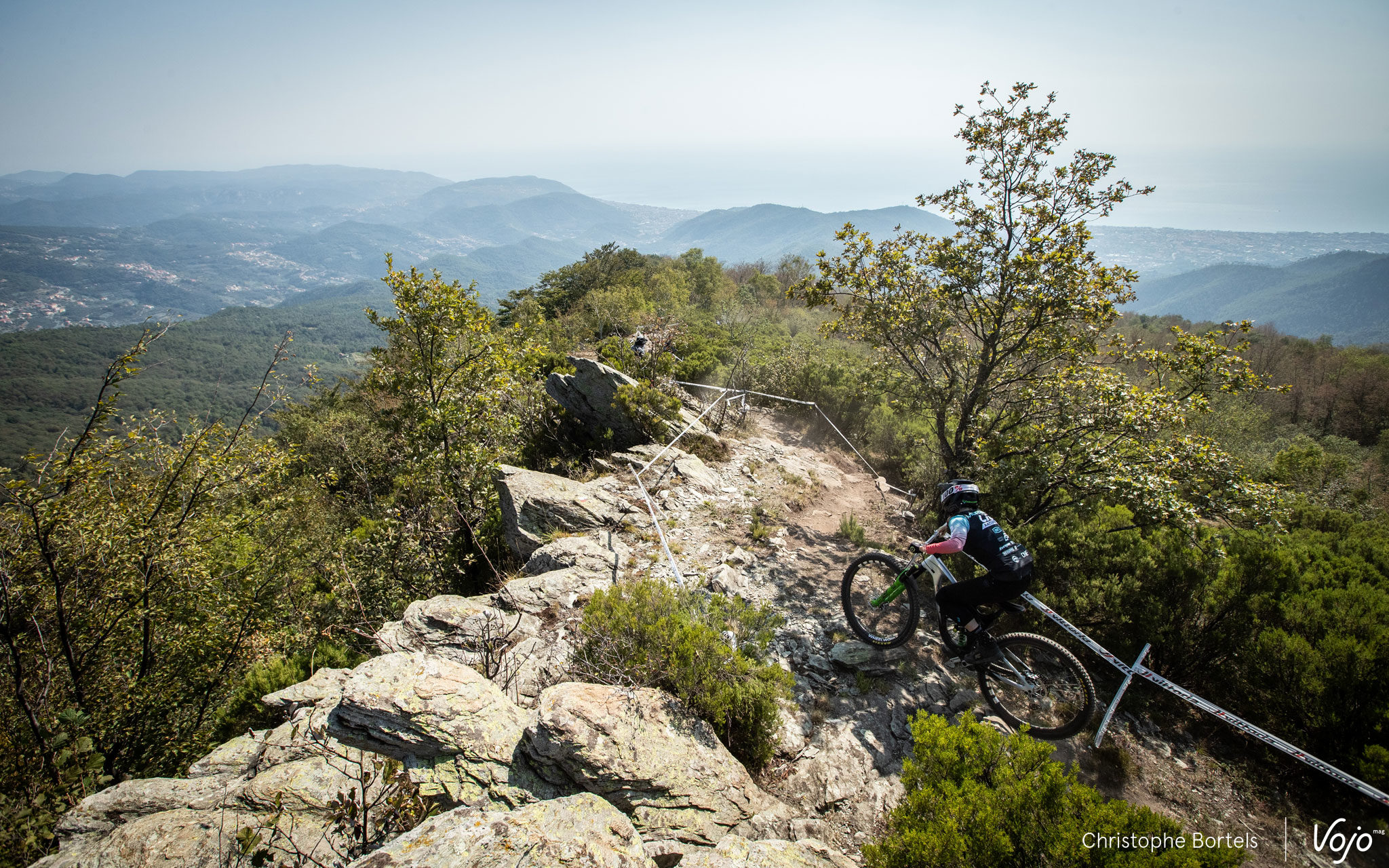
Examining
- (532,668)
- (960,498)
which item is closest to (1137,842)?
(960,498)

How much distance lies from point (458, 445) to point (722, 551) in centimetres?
601

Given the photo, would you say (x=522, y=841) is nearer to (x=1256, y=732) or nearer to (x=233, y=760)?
(x=233, y=760)

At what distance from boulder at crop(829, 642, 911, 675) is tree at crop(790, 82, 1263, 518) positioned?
345cm

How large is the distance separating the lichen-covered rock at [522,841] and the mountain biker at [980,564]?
4046 millimetres

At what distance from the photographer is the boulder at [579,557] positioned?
8.00 metres

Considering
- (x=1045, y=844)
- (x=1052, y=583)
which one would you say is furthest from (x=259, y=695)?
(x=1052, y=583)

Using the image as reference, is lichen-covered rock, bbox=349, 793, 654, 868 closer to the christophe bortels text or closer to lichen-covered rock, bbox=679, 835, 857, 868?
lichen-covered rock, bbox=679, 835, 857, 868

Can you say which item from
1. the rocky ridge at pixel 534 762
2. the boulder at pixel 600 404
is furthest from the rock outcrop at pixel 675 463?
the rocky ridge at pixel 534 762

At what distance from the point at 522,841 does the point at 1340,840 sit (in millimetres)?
6992

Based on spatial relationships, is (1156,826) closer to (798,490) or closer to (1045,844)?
(1045,844)

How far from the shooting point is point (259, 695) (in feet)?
21.4

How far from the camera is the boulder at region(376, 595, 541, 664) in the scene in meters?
6.03

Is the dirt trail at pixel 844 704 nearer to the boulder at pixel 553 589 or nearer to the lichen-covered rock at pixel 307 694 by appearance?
the boulder at pixel 553 589

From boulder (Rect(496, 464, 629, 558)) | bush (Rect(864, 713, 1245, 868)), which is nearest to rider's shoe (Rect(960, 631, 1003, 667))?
bush (Rect(864, 713, 1245, 868))
